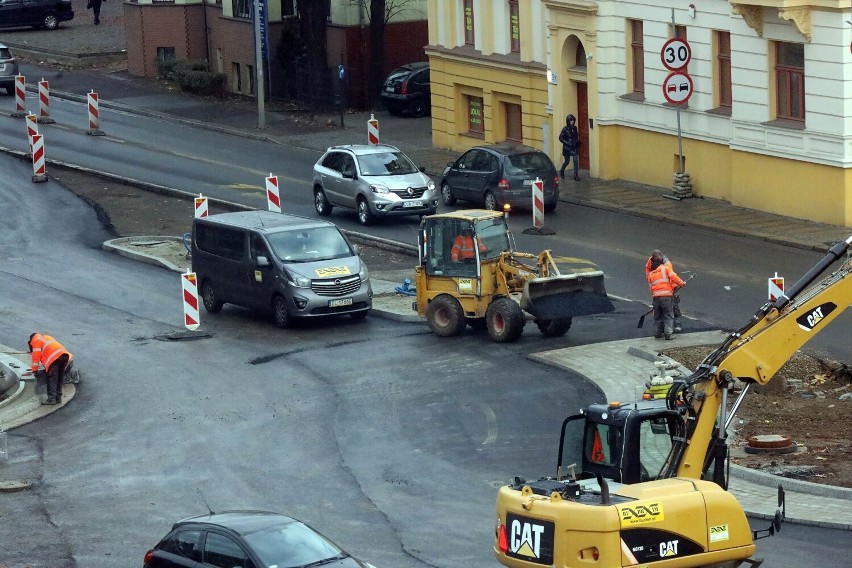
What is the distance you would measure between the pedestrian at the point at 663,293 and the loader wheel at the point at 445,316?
3.35m

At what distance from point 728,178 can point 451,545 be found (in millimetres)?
21717

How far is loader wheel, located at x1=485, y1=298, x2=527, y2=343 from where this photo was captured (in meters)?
27.6

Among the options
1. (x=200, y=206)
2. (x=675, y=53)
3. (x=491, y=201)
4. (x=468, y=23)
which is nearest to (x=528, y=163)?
(x=491, y=201)

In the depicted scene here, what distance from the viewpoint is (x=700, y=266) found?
32.5 meters

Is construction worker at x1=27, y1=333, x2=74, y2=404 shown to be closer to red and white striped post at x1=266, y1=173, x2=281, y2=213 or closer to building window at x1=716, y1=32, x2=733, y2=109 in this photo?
red and white striped post at x1=266, y1=173, x2=281, y2=213

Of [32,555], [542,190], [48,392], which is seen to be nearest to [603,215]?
[542,190]

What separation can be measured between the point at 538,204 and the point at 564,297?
929 centimetres

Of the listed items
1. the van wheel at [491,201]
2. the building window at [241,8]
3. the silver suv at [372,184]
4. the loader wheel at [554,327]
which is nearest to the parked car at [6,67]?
the building window at [241,8]

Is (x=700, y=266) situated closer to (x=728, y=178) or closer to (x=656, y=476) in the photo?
(x=728, y=178)

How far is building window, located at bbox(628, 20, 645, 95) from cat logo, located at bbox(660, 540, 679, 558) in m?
28.0

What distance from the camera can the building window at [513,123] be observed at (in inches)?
1831

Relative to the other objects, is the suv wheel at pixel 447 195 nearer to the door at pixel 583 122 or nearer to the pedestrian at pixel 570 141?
the pedestrian at pixel 570 141

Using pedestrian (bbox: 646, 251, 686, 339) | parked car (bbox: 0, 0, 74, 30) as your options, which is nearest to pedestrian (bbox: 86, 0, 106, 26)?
parked car (bbox: 0, 0, 74, 30)

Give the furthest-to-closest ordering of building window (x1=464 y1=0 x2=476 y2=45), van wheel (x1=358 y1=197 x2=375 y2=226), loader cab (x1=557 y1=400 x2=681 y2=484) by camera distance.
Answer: building window (x1=464 y1=0 x2=476 y2=45), van wheel (x1=358 y1=197 x2=375 y2=226), loader cab (x1=557 y1=400 x2=681 y2=484)
